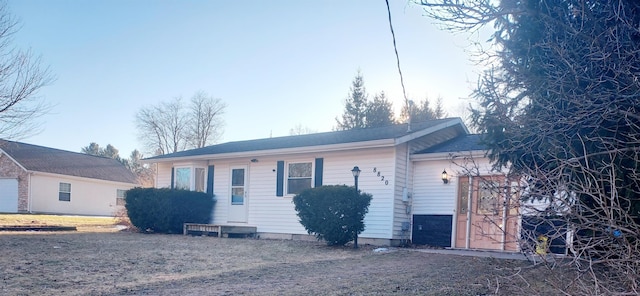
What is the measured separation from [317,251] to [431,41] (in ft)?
16.8

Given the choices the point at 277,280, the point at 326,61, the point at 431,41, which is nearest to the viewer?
the point at 277,280

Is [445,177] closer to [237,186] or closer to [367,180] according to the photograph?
[367,180]

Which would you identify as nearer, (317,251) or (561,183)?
(561,183)

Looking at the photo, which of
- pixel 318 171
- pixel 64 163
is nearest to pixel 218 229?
pixel 318 171

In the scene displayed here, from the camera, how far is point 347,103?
36406 mm

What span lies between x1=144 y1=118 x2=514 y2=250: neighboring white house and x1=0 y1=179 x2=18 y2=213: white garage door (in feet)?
45.2

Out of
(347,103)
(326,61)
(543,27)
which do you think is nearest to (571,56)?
(543,27)

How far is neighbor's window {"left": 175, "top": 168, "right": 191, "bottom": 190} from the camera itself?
15098 millimetres

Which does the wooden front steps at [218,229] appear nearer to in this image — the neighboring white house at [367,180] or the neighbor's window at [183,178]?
the neighboring white house at [367,180]

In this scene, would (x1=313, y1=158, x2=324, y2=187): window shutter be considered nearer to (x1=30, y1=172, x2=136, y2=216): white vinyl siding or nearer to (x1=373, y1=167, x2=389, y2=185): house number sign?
(x1=373, y1=167, x2=389, y2=185): house number sign

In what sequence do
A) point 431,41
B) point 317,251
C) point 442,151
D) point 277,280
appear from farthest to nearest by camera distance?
point 442,151 → point 317,251 → point 431,41 → point 277,280

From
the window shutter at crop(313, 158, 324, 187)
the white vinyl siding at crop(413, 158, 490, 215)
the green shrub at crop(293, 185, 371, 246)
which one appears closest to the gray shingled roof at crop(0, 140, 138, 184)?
the window shutter at crop(313, 158, 324, 187)

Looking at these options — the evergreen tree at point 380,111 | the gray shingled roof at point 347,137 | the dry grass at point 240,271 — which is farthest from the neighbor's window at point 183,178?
the evergreen tree at point 380,111

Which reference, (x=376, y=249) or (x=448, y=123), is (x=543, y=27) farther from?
(x=448, y=123)
